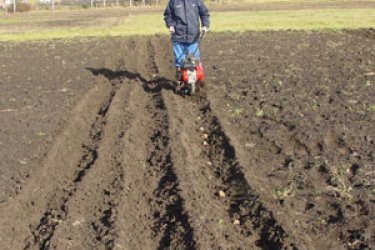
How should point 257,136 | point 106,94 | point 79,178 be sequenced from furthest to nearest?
point 106,94, point 257,136, point 79,178

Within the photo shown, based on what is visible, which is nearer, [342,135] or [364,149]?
[364,149]

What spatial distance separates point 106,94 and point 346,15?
86.7 ft

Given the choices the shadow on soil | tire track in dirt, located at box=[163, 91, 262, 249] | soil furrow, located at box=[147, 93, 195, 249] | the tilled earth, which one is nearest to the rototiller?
the tilled earth

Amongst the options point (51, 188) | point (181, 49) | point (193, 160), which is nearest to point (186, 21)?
point (181, 49)

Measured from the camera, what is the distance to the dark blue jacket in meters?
12.4

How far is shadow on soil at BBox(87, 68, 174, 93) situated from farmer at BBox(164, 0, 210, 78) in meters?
1.46

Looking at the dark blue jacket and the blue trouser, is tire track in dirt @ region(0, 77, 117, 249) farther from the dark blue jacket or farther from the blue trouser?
the dark blue jacket

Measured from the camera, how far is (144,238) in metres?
6.03

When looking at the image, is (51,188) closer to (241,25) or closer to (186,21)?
(186,21)

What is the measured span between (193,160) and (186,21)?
15.9ft

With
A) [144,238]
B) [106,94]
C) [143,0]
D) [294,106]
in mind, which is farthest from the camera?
[143,0]

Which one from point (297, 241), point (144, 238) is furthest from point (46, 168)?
point (297, 241)

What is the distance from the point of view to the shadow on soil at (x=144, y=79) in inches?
550

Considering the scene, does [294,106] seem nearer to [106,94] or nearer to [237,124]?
[237,124]
